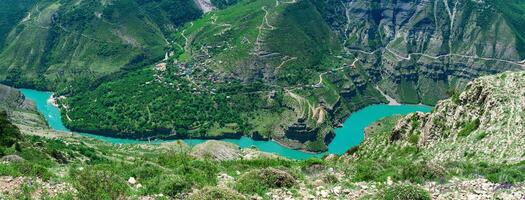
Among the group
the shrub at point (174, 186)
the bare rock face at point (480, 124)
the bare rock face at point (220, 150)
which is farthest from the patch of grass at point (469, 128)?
the shrub at point (174, 186)

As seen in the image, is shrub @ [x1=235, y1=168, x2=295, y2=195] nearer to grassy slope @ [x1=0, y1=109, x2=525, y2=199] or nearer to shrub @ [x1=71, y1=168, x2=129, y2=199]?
grassy slope @ [x1=0, y1=109, x2=525, y2=199]

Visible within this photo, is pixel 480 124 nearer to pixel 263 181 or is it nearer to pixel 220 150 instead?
pixel 263 181

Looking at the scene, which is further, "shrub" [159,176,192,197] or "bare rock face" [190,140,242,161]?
"bare rock face" [190,140,242,161]

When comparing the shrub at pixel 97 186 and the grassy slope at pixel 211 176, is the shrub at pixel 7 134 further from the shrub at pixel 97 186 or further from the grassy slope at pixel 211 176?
the shrub at pixel 97 186

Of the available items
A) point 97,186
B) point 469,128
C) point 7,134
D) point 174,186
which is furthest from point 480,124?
point 7,134

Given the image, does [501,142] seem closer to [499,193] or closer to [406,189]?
[499,193]

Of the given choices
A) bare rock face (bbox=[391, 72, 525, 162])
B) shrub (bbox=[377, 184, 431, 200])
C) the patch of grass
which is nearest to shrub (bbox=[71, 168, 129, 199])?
shrub (bbox=[377, 184, 431, 200])
